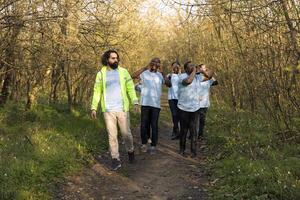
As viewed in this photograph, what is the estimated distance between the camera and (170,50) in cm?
3575

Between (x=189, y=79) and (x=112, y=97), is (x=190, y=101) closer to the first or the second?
(x=189, y=79)

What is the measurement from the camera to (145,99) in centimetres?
874

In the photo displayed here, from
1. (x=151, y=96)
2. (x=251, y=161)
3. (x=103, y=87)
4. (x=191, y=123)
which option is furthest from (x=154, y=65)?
(x=251, y=161)

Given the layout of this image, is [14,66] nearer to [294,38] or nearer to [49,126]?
[49,126]

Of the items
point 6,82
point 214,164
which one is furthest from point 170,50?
point 214,164

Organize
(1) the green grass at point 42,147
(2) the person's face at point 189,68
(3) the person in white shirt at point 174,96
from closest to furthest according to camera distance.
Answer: (1) the green grass at point 42,147 → (2) the person's face at point 189,68 → (3) the person in white shirt at point 174,96

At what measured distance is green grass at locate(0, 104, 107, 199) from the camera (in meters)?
6.25

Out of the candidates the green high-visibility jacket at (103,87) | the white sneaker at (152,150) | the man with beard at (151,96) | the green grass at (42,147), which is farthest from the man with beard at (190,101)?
the green grass at (42,147)

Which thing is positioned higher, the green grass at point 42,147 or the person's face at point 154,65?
the person's face at point 154,65

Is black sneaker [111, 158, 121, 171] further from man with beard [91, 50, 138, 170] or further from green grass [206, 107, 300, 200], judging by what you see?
green grass [206, 107, 300, 200]

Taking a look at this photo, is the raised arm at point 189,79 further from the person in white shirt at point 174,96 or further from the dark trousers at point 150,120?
the person in white shirt at point 174,96

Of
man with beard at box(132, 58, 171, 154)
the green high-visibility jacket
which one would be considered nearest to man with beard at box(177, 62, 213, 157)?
man with beard at box(132, 58, 171, 154)

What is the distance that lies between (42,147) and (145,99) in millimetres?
2230

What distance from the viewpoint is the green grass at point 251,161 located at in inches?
227
